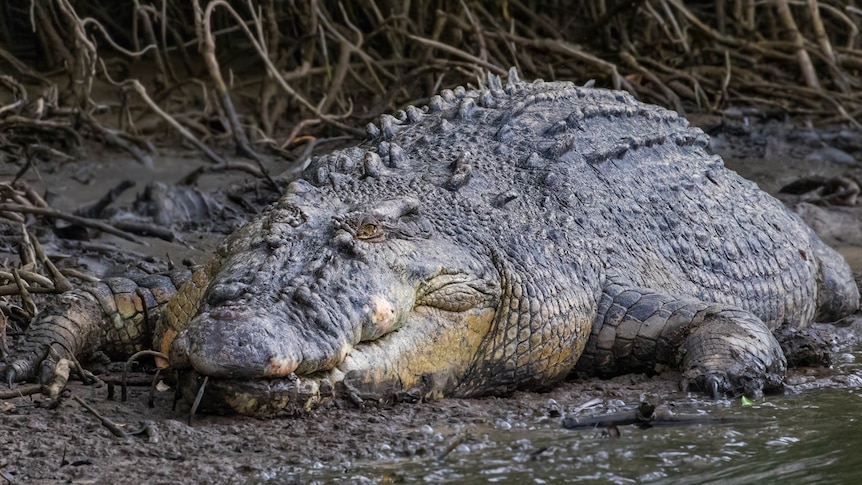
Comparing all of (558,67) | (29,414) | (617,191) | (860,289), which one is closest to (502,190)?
(617,191)

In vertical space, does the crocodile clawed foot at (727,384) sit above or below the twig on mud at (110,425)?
above

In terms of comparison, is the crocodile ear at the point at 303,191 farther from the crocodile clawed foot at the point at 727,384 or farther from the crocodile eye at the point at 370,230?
the crocodile clawed foot at the point at 727,384

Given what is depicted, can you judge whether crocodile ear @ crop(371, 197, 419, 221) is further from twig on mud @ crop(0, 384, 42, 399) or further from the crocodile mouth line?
twig on mud @ crop(0, 384, 42, 399)

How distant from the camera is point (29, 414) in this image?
3445 millimetres

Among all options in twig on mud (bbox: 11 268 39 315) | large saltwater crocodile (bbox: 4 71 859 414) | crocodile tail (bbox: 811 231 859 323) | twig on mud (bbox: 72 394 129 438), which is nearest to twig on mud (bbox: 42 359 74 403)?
large saltwater crocodile (bbox: 4 71 859 414)

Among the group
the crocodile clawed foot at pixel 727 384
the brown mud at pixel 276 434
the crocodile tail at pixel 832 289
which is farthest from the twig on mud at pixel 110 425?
the crocodile tail at pixel 832 289

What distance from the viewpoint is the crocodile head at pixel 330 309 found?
127 inches

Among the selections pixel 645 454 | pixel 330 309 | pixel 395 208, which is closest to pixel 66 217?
pixel 395 208

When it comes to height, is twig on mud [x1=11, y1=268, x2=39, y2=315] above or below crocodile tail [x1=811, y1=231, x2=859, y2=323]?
below

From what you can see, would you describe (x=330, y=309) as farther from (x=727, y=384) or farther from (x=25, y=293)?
(x=25, y=293)

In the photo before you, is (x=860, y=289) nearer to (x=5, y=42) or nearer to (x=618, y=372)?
(x=618, y=372)

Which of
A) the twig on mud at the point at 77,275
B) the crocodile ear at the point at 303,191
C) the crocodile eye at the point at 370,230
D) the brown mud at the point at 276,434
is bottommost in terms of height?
the brown mud at the point at 276,434

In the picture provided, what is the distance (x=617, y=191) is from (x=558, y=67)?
484 centimetres

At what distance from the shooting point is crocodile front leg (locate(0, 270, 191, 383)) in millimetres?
4117
